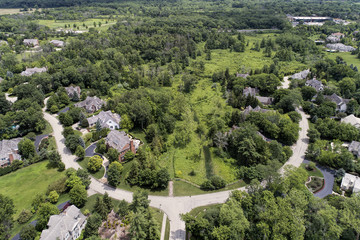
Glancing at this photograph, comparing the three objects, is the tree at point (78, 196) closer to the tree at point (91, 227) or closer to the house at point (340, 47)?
the tree at point (91, 227)

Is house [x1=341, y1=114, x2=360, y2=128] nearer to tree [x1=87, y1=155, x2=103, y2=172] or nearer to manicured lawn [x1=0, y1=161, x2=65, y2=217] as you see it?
tree [x1=87, y1=155, x2=103, y2=172]

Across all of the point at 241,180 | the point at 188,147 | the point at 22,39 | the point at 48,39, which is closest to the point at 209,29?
the point at 48,39

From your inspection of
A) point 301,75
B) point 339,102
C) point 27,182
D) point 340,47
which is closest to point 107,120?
point 27,182

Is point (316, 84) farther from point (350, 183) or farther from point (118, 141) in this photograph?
point (118, 141)

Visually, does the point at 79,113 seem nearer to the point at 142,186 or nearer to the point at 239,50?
the point at 142,186

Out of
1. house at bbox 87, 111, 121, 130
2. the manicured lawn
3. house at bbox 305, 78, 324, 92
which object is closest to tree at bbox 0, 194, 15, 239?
the manicured lawn

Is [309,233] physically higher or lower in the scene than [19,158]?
higher
